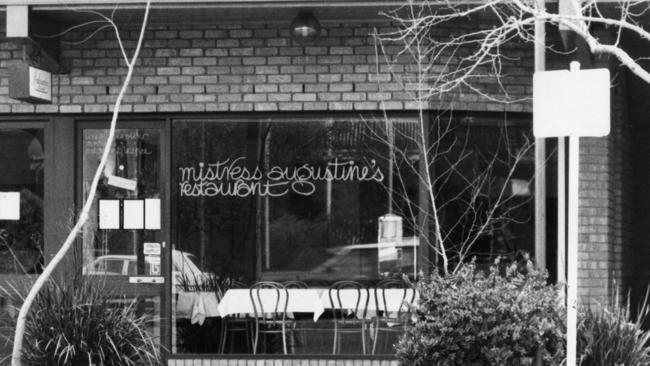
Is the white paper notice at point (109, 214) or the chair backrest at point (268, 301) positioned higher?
the white paper notice at point (109, 214)

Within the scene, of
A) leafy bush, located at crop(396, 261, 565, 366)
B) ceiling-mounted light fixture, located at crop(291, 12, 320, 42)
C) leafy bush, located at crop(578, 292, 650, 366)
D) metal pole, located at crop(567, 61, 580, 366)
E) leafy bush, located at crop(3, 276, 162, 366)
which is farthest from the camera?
ceiling-mounted light fixture, located at crop(291, 12, 320, 42)

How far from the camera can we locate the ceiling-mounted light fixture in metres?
8.12

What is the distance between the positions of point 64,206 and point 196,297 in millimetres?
1516

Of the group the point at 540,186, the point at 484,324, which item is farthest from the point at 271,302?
the point at 484,324

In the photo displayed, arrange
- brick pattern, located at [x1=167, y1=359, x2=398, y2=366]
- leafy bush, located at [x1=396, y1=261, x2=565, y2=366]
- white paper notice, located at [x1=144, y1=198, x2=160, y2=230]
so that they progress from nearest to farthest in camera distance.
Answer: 1. leafy bush, located at [x1=396, y1=261, x2=565, y2=366]
2. brick pattern, located at [x1=167, y1=359, x2=398, y2=366]
3. white paper notice, located at [x1=144, y1=198, x2=160, y2=230]

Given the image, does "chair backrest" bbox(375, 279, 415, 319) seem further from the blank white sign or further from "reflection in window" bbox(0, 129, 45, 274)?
"reflection in window" bbox(0, 129, 45, 274)

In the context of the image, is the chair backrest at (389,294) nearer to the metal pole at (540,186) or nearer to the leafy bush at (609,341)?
the metal pole at (540,186)

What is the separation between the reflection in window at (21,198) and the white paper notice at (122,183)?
2.17 ft

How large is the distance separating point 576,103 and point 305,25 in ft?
9.77

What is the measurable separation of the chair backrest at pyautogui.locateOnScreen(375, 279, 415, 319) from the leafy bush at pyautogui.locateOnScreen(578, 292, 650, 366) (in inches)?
78.2

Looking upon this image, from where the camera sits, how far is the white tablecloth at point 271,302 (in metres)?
8.80

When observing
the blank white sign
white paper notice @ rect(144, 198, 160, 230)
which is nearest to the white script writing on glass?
white paper notice @ rect(144, 198, 160, 230)

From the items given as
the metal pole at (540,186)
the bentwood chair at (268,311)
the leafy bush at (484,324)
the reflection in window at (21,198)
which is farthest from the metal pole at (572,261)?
the reflection in window at (21,198)

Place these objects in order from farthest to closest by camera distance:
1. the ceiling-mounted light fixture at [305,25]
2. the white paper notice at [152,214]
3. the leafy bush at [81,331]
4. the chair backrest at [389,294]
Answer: the white paper notice at [152,214] → the chair backrest at [389,294] → the ceiling-mounted light fixture at [305,25] → the leafy bush at [81,331]
